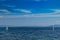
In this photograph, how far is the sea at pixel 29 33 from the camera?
128 centimetres

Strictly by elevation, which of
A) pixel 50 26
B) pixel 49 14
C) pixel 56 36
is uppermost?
pixel 49 14

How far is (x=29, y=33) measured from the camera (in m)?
1.30

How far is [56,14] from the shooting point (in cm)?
128

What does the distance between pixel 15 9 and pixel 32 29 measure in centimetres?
30

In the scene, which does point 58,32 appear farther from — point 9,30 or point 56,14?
point 9,30

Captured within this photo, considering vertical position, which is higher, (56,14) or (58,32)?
(56,14)

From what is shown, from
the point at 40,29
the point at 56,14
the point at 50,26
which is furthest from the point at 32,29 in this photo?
the point at 56,14

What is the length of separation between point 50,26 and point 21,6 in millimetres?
406

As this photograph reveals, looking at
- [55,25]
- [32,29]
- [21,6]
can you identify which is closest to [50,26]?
[55,25]

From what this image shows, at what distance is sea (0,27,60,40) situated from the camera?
4.20ft

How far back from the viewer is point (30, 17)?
1.29 m

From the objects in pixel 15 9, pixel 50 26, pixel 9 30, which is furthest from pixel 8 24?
pixel 50 26

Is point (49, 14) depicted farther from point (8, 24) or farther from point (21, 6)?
point (8, 24)

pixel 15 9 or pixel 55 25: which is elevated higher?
pixel 15 9
